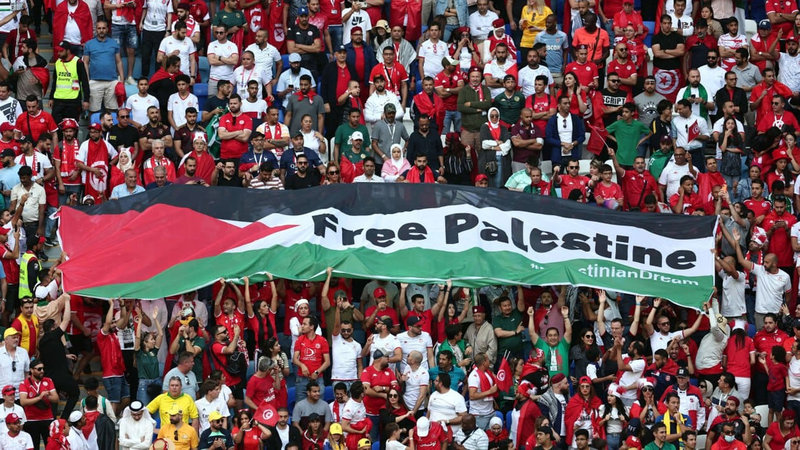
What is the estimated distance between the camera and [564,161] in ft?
85.8

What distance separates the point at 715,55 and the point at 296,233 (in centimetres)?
787

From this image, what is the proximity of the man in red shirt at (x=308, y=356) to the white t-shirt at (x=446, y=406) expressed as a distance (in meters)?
1.50

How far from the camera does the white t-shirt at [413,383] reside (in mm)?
22406

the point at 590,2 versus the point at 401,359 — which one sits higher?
the point at 590,2

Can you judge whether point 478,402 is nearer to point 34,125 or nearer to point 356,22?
point 34,125

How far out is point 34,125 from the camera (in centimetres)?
2592

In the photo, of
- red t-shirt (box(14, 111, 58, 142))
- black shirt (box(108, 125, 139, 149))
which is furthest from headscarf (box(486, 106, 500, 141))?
red t-shirt (box(14, 111, 58, 142))

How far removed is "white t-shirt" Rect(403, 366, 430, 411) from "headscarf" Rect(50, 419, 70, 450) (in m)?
4.14

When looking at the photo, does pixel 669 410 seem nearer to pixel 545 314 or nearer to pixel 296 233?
pixel 545 314

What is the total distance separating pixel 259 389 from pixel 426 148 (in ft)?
16.9

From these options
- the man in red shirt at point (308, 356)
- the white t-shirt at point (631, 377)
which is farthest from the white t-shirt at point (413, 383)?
the white t-shirt at point (631, 377)

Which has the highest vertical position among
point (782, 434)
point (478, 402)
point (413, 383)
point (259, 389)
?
point (259, 389)

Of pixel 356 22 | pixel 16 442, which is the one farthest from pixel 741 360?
pixel 16 442

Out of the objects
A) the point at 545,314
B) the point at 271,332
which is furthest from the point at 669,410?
the point at 271,332
